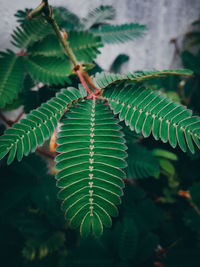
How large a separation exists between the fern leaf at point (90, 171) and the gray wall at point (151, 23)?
108 cm

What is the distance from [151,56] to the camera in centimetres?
195

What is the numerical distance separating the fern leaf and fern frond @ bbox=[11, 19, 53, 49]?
55 centimetres

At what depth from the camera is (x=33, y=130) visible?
1.92 feet

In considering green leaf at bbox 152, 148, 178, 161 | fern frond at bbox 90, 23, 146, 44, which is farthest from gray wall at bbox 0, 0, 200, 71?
green leaf at bbox 152, 148, 178, 161

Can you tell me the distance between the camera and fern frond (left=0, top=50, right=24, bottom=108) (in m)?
0.75

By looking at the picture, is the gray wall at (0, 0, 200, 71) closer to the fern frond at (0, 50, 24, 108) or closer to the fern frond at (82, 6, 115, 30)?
the fern frond at (82, 6, 115, 30)

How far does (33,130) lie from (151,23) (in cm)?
165

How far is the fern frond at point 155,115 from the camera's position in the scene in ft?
1.82

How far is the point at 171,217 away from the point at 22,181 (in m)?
1.13

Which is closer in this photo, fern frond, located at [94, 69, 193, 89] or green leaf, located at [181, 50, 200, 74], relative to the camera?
fern frond, located at [94, 69, 193, 89]

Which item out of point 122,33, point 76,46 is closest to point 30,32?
point 76,46

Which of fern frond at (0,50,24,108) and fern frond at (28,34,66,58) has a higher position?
fern frond at (28,34,66,58)

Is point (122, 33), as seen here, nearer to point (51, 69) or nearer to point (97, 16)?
point (97, 16)

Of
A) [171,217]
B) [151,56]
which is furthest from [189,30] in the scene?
[171,217]
